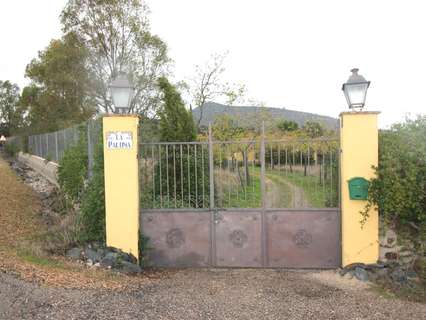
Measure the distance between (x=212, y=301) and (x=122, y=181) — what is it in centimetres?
234

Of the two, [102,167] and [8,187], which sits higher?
[102,167]

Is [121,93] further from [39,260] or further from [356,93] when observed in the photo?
[356,93]

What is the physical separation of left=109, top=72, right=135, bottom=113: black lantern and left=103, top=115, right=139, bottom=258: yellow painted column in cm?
20

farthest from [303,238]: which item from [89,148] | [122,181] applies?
[89,148]

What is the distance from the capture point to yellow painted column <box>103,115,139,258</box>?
5.98 m

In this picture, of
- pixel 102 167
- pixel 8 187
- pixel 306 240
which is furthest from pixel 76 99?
pixel 306 240

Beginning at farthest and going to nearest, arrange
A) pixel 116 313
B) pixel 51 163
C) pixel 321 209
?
pixel 51 163
pixel 321 209
pixel 116 313

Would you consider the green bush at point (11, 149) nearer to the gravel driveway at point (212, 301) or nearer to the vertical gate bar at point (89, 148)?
the vertical gate bar at point (89, 148)

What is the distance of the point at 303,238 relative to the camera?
6.09 m

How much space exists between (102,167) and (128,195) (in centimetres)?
74

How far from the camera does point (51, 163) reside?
14.6 meters

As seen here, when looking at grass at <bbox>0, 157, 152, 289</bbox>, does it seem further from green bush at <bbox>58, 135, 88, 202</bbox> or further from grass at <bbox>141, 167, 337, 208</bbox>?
grass at <bbox>141, 167, 337, 208</bbox>

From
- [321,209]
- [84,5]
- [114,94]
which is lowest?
[321,209]

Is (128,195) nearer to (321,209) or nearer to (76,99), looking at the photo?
(321,209)
